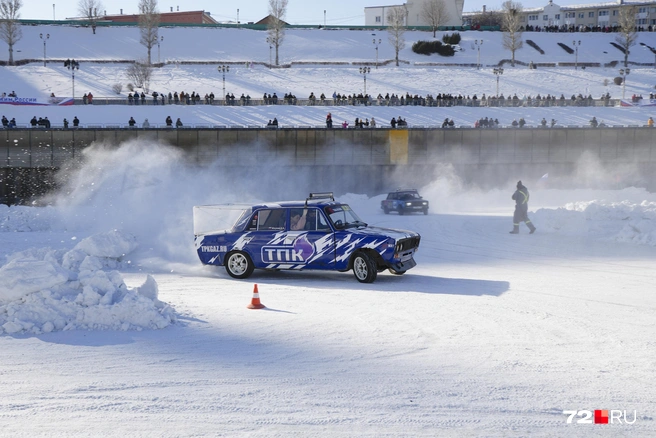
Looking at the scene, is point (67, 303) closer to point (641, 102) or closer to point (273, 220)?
point (273, 220)

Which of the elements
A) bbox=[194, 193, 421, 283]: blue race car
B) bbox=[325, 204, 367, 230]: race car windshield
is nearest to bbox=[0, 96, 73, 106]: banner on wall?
bbox=[194, 193, 421, 283]: blue race car

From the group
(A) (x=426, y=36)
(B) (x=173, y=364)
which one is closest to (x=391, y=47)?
(A) (x=426, y=36)

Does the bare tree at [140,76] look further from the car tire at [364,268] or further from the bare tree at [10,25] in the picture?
the car tire at [364,268]

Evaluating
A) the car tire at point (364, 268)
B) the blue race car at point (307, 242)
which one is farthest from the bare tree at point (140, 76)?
the car tire at point (364, 268)

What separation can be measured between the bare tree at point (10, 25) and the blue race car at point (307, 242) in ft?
219

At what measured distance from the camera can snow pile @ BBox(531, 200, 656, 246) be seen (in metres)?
18.7

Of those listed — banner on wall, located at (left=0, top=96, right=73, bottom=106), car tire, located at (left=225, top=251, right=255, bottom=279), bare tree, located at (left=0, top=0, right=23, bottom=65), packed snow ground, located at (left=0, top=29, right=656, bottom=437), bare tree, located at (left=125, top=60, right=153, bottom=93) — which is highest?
bare tree, located at (left=0, top=0, right=23, bottom=65)

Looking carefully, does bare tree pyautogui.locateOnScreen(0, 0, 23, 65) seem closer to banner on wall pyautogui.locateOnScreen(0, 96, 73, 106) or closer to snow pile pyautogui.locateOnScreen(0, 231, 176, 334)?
banner on wall pyautogui.locateOnScreen(0, 96, 73, 106)

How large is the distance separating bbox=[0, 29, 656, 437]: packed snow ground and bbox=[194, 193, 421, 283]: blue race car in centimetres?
37

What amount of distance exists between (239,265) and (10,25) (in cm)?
7409

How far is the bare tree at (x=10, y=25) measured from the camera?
249 ft

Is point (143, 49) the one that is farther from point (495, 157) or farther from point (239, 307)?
point (239, 307)

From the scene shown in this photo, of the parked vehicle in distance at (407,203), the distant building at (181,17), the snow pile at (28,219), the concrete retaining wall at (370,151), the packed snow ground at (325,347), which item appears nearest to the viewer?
the packed snow ground at (325,347)

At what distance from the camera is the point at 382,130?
4412 cm
